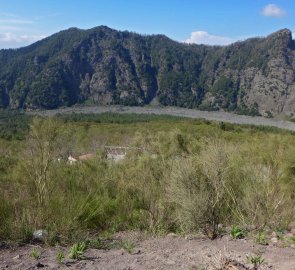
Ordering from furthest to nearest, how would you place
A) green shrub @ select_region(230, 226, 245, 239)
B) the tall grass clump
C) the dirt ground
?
1. the tall grass clump
2. green shrub @ select_region(230, 226, 245, 239)
3. the dirt ground

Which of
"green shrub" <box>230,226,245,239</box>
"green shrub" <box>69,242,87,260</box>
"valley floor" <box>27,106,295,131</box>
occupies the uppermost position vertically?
"green shrub" <box>69,242,87,260</box>

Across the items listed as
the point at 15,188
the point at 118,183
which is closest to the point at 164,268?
the point at 15,188

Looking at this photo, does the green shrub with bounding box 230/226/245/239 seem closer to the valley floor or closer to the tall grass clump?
the tall grass clump

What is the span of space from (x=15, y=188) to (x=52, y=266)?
3.34 metres

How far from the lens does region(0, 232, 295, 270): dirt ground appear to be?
5.05 metres

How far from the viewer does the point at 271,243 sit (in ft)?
20.5

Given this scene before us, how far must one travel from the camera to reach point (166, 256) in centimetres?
557

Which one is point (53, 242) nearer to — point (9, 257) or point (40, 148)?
point (9, 257)

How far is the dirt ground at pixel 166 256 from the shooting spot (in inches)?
199

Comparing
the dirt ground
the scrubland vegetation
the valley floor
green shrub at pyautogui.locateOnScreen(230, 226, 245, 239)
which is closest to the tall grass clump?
the scrubland vegetation

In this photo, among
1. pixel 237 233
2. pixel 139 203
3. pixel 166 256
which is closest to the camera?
pixel 166 256

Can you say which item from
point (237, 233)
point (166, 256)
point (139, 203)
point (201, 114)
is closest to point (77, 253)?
point (166, 256)

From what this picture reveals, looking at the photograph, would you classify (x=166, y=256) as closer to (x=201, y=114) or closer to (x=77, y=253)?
(x=77, y=253)

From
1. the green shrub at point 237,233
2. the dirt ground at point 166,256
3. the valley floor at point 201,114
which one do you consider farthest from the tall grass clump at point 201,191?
the valley floor at point 201,114
